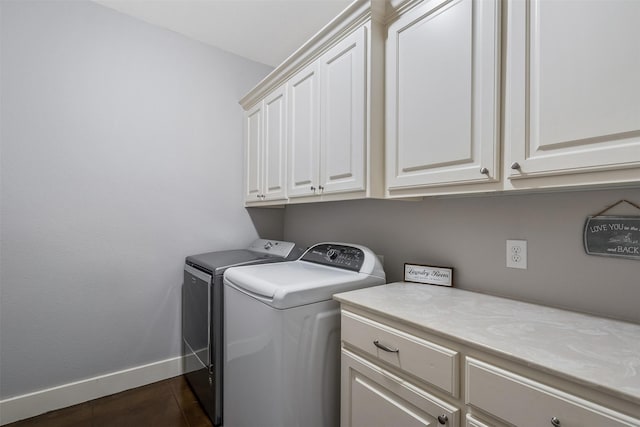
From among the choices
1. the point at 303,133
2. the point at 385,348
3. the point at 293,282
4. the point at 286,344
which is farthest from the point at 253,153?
the point at 385,348

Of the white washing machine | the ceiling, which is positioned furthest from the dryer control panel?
the ceiling

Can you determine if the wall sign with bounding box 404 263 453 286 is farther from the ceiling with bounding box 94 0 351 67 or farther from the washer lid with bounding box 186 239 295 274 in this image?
the ceiling with bounding box 94 0 351 67

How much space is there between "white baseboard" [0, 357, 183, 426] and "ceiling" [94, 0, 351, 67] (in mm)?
2502

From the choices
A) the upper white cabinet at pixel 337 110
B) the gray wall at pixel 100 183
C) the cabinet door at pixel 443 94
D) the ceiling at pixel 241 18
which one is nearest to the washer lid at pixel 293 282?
the upper white cabinet at pixel 337 110

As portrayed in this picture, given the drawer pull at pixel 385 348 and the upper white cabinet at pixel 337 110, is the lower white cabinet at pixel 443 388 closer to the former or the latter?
the drawer pull at pixel 385 348

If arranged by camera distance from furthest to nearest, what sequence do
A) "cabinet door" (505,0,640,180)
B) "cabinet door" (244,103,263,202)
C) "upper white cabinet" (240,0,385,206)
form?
"cabinet door" (244,103,263,202) < "upper white cabinet" (240,0,385,206) < "cabinet door" (505,0,640,180)

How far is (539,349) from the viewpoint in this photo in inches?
30.6

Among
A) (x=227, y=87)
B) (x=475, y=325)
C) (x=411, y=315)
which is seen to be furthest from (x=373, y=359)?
(x=227, y=87)

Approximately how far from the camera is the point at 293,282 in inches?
54.2

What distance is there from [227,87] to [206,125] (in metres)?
0.40

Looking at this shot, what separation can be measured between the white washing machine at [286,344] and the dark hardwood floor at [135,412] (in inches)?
16.6

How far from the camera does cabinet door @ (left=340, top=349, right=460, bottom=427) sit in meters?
0.94

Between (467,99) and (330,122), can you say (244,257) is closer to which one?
(330,122)

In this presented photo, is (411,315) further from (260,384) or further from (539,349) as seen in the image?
(260,384)
